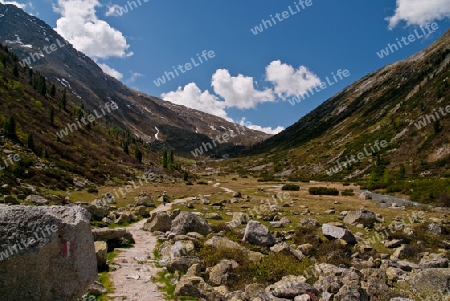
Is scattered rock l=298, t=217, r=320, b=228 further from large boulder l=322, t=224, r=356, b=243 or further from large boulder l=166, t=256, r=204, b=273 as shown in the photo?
large boulder l=166, t=256, r=204, b=273

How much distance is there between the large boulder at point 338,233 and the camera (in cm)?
2306

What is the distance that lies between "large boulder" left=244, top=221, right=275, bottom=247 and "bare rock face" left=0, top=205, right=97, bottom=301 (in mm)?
12844

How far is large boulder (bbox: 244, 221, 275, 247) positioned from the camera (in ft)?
72.1

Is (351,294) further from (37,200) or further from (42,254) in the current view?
(37,200)

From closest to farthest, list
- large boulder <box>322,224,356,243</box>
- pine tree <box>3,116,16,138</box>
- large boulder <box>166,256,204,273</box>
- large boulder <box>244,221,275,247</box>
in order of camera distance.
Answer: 1. large boulder <box>166,256,204,273</box>
2. large boulder <box>244,221,275,247</box>
3. large boulder <box>322,224,356,243</box>
4. pine tree <box>3,116,16,138</box>

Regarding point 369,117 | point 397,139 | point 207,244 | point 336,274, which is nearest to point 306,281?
point 336,274

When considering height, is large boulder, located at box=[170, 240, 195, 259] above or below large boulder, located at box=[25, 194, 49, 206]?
below

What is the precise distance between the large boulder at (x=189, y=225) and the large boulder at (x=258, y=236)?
445cm

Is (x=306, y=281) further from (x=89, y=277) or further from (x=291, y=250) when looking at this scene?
(x=89, y=277)

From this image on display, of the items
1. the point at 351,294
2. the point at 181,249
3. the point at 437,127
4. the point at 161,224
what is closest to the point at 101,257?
the point at 181,249

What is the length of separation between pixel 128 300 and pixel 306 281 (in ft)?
26.3

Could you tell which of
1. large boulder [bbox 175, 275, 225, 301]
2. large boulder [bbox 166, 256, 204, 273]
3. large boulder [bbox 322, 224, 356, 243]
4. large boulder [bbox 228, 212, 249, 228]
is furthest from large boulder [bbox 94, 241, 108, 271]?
large boulder [bbox 322, 224, 356, 243]

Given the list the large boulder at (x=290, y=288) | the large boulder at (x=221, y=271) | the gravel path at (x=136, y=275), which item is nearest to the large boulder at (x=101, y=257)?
the gravel path at (x=136, y=275)

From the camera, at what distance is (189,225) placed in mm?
25375
